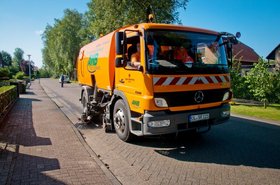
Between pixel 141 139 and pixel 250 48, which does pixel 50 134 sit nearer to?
pixel 141 139

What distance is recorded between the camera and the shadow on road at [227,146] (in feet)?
18.2

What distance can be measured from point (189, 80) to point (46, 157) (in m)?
3.60

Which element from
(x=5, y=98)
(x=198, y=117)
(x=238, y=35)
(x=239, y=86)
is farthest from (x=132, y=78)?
(x=239, y=86)

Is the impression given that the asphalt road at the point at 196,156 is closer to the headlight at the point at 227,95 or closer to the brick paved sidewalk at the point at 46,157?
the brick paved sidewalk at the point at 46,157

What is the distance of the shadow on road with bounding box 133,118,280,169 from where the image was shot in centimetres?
555

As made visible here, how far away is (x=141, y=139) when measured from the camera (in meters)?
7.18

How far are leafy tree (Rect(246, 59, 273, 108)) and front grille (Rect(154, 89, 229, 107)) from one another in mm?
9497

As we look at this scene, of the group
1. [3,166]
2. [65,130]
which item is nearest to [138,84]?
[3,166]

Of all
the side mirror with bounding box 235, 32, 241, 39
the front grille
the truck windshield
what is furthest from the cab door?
the side mirror with bounding box 235, 32, 241, 39

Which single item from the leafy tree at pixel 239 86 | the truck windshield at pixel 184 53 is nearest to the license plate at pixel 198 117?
the truck windshield at pixel 184 53

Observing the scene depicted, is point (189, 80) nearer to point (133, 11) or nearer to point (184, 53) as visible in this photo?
point (184, 53)

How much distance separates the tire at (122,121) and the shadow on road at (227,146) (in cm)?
45

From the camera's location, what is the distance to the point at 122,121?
6.84m

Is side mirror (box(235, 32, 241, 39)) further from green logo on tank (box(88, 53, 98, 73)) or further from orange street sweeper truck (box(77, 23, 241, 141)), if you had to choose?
green logo on tank (box(88, 53, 98, 73))
